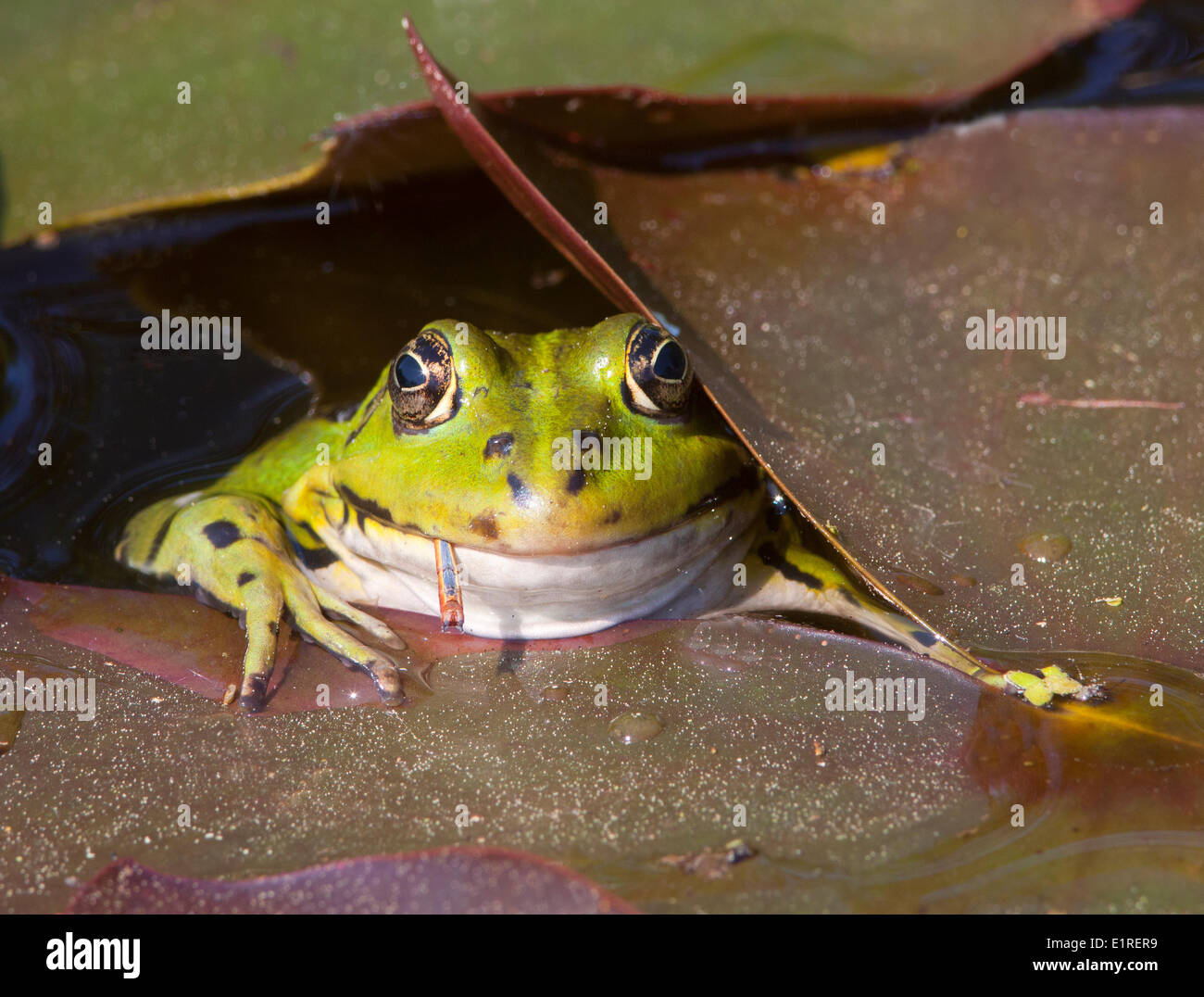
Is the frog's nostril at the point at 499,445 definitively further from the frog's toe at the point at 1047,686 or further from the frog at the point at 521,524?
the frog's toe at the point at 1047,686

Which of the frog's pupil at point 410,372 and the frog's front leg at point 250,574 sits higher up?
the frog's pupil at point 410,372

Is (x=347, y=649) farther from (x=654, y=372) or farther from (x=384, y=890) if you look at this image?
(x=654, y=372)

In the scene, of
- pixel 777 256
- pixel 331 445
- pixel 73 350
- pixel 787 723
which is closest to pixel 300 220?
pixel 73 350

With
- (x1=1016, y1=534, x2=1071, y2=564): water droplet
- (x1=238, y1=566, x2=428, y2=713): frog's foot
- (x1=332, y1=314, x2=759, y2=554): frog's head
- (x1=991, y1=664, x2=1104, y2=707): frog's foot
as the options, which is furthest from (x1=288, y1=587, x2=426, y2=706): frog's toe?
(x1=1016, y1=534, x2=1071, y2=564): water droplet

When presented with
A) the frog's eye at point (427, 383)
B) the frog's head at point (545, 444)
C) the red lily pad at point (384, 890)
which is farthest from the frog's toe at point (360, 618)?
the red lily pad at point (384, 890)

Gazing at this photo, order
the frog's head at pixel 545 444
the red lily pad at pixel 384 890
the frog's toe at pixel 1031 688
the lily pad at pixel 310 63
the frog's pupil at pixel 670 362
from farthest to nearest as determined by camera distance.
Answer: the lily pad at pixel 310 63, the frog's pupil at pixel 670 362, the frog's head at pixel 545 444, the frog's toe at pixel 1031 688, the red lily pad at pixel 384 890

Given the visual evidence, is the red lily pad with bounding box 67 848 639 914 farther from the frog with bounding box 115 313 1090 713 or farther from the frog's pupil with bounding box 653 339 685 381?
the frog's pupil with bounding box 653 339 685 381

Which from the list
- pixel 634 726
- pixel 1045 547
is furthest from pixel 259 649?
pixel 1045 547
